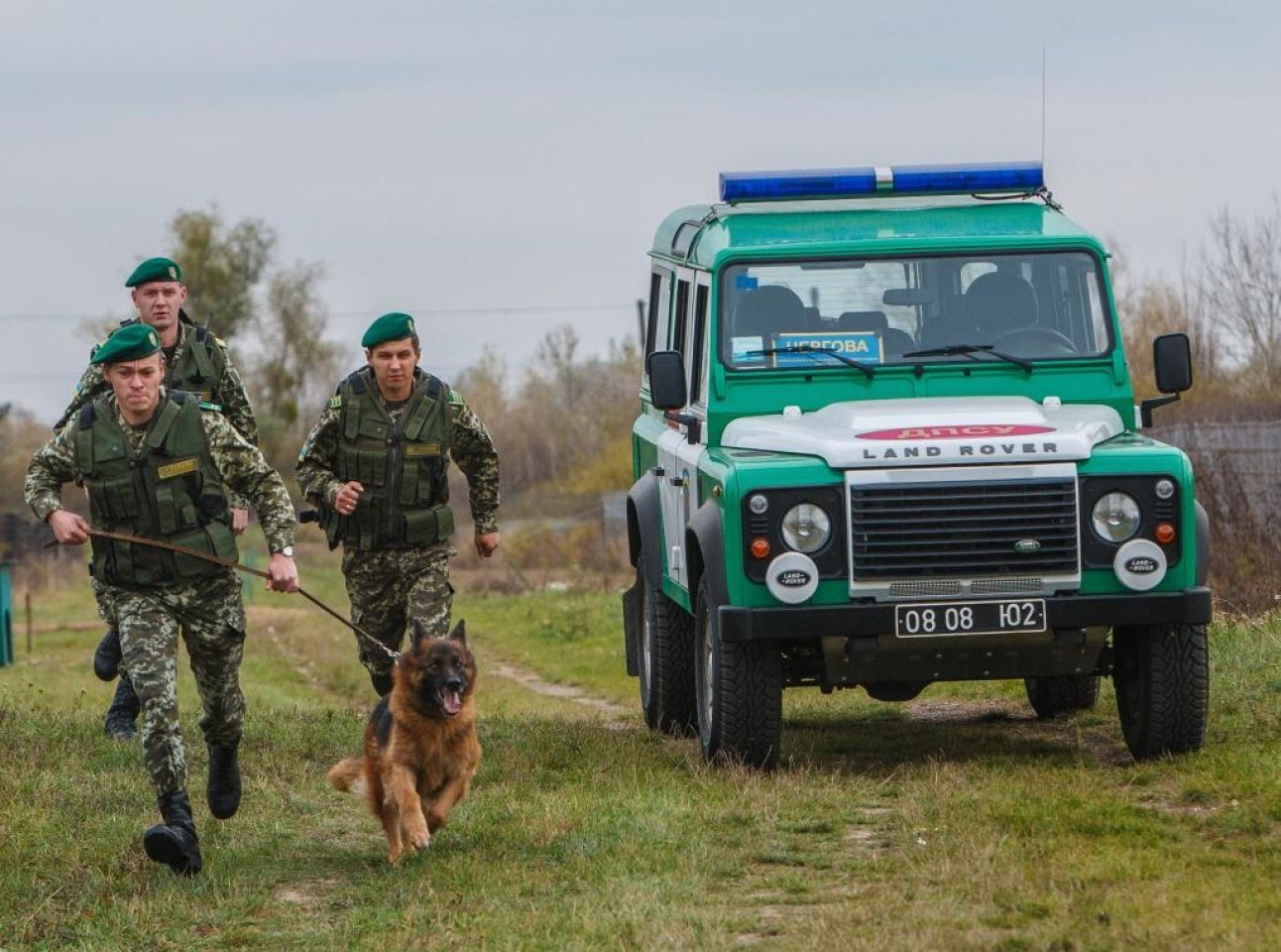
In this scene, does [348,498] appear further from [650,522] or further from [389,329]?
[650,522]

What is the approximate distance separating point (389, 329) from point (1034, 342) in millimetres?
2950

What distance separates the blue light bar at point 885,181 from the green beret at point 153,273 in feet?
8.92

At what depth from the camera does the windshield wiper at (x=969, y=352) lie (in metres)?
10.1

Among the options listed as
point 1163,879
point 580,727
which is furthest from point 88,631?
point 1163,879

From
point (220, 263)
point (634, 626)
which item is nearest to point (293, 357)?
point (220, 263)

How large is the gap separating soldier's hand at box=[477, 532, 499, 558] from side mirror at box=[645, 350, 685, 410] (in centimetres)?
115

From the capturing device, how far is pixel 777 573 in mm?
9062

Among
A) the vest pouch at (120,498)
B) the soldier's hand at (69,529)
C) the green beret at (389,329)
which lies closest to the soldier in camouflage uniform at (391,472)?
the green beret at (389,329)

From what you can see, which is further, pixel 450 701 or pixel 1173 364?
pixel 1173 364

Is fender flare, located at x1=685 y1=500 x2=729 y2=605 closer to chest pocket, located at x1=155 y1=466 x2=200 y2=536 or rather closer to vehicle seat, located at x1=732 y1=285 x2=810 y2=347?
vehicle seat, located at x1=732 y1=285 x2=810 y2=347

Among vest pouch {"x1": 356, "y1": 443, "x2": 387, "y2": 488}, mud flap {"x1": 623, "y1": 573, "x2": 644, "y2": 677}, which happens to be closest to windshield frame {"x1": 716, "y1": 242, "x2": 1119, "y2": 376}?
vest pouch {"x1": 356, "y1": 443, "x2": 387, "y2": 488}

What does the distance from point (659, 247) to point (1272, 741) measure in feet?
14.4

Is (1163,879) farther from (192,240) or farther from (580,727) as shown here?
(192,240)

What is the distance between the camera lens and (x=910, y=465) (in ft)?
29.7
